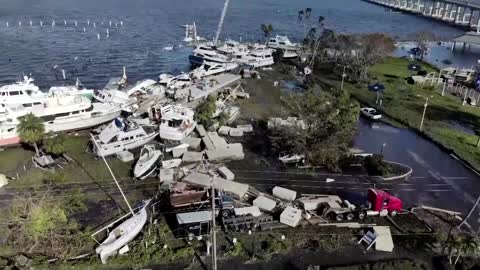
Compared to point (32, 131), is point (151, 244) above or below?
below

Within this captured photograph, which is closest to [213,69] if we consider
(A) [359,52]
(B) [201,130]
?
(A) [359,52]

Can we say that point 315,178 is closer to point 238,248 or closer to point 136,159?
point 238,248

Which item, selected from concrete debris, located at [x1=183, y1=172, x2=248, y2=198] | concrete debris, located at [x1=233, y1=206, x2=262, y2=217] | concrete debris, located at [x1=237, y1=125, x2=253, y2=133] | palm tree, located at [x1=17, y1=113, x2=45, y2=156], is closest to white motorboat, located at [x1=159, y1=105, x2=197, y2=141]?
concrete debris, located at [x1=237, y1=125, x2=253, y2=133]

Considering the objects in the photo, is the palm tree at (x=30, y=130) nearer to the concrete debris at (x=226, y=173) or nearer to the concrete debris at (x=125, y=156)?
the concrete debris at (x=125, y=156)

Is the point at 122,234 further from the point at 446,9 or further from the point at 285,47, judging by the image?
the point at 446,9

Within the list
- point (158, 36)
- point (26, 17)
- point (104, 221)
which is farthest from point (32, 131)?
point (26, 17)

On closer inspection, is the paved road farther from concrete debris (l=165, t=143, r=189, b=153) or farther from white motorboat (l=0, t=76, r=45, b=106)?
white motorboat (l=0, t=76, r=45, b=106)

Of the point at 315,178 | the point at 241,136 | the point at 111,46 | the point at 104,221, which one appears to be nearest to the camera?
the point at 104,221
